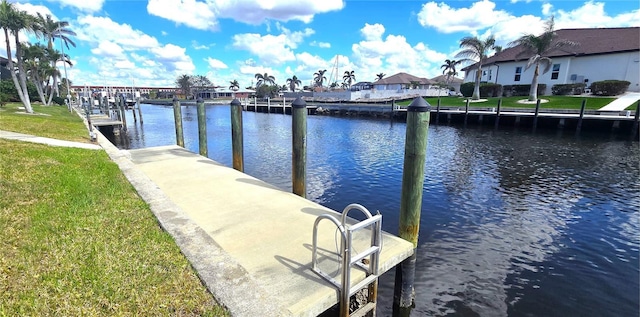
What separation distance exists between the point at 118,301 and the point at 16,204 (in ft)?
11.3

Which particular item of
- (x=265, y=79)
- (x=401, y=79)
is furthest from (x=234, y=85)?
(x=401, y=79)

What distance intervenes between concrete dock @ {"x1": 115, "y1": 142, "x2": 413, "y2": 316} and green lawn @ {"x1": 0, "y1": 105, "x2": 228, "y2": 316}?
235mm

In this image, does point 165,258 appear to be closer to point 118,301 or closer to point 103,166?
point 118,301

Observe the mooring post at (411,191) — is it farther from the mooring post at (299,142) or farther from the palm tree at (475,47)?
the palm tree at (475,47)

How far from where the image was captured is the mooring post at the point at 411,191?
4883 mm

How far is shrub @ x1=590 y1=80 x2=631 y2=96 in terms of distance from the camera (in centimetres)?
3334

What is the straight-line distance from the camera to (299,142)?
24.6ft

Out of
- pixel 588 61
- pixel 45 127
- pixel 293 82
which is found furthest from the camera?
pixel 293 82

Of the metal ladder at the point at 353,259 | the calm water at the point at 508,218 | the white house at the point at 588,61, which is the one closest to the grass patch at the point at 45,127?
the calm water at the point at 508,218

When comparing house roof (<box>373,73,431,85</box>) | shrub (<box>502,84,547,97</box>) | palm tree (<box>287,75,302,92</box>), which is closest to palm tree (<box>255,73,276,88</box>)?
palm tree (<box>287,75,302,92</box>)

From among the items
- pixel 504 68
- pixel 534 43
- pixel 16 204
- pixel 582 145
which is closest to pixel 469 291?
pixel 16 204

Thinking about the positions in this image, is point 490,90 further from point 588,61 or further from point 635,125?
point 635,125

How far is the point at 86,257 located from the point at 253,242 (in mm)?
2072

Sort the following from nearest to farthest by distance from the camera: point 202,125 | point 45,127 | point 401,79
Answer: point 202,125 < point 45,127 < point 401,79
